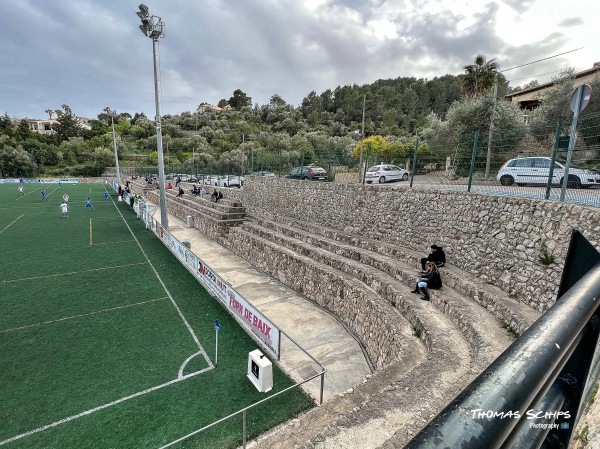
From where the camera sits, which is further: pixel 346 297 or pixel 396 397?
pixel 346 297

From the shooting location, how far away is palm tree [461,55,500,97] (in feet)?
98.0

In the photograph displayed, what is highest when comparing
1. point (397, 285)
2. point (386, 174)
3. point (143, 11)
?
point (143, 11)

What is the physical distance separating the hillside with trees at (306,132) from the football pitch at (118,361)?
10.1 metres

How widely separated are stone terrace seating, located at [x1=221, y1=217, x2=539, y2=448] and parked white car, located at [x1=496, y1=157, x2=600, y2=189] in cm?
322

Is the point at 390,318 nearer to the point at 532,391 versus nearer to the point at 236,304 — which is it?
the point at 236,304

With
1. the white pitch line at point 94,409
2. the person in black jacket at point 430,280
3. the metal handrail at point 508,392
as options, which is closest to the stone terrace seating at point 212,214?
the white pitch line at point 94,409

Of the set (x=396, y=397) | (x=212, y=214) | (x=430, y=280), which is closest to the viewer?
(x=396, y=397)

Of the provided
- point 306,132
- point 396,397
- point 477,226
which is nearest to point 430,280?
point 477,226

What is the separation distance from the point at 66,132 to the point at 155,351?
139144mm

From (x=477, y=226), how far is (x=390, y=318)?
4.13m

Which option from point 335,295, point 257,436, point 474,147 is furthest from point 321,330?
point 474,147

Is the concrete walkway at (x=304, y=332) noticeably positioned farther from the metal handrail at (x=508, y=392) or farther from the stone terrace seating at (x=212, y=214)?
the metal handrail at (x=508, y=392)

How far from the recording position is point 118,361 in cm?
830

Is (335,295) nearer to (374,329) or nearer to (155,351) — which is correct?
(374,329)
